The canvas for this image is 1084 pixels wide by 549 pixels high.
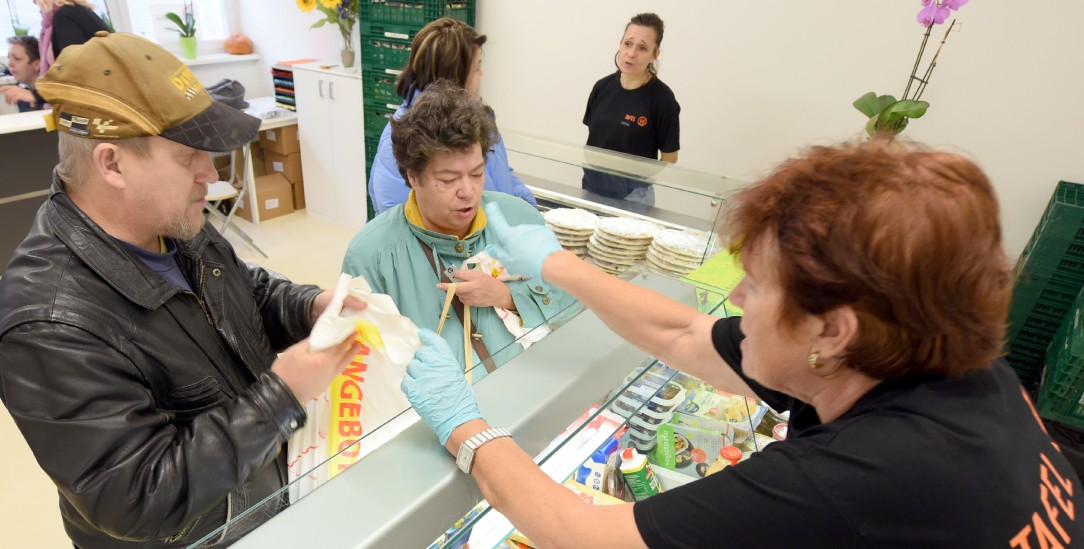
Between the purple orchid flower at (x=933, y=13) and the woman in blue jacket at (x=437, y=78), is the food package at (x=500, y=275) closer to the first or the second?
the woman in blue jacket at (x=437, y=78)

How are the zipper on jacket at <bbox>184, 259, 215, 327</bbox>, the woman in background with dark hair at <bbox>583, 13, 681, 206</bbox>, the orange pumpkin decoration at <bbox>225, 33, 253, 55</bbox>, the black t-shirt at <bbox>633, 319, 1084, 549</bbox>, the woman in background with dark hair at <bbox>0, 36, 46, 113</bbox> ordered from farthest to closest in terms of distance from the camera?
the orange pumpkin decoration at <bbox>225, 33, 253, 55</bbox> < the woman in background with dark hair at <bbox>0, 36, 46, 113</bbox> < the woman in background with dark hair at <bbox>583, 13, 681, 206</bbox> < the zipper on jacket at <bbox>184, 259, 215, 327</bbox> < the black t-shirt at <bbox>633, 319, 1084, 549</bbox>

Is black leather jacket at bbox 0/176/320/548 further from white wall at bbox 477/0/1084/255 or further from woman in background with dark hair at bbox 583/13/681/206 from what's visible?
white wall at bbox 477/0/1084/255

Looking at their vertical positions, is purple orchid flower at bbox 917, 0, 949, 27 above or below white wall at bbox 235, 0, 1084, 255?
→ above

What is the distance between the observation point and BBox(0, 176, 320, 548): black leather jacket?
1.14m

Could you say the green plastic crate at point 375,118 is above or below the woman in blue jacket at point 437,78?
below

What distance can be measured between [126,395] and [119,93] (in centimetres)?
63

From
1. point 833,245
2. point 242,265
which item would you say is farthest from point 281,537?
point 242,265

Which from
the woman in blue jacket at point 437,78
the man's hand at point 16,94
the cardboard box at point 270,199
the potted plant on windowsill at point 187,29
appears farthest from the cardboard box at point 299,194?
the woman in blue jacket at point 437,78

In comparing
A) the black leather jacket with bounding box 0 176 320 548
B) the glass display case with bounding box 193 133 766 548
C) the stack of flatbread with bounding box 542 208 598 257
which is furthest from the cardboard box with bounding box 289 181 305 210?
the black leather jacket with bounding box 0 176 320 548

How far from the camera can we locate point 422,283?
219 centimetres

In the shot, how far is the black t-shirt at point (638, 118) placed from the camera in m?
4.18

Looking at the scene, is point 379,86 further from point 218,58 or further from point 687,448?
point 687,448

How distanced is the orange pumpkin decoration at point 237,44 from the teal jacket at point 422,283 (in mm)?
6318

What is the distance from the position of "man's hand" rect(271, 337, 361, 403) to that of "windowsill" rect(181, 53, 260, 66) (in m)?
6.71
